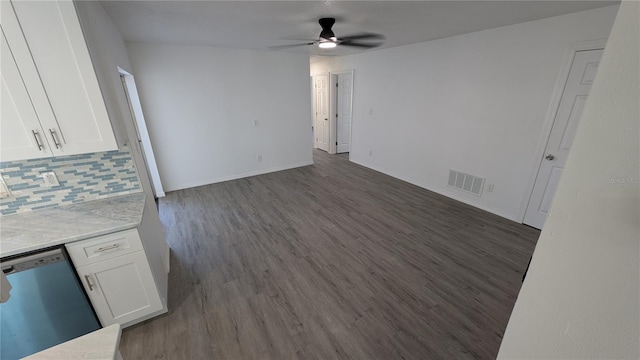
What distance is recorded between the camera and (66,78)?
1.47 metres

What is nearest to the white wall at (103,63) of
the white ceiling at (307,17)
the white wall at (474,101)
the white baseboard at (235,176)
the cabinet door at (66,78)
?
the cabinet door at (66,78)

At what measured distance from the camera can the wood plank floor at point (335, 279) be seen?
67.4 inches

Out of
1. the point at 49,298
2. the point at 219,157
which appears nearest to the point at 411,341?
the point at 49,298

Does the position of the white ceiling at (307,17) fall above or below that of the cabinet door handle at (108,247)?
above

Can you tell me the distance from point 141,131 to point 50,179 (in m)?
2.31

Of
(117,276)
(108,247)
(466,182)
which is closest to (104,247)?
(108,247)

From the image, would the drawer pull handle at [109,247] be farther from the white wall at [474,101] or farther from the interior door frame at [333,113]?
the interior door frame at [333,113]

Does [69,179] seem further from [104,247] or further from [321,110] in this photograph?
[321,110]

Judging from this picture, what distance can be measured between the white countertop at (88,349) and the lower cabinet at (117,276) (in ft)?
3.30

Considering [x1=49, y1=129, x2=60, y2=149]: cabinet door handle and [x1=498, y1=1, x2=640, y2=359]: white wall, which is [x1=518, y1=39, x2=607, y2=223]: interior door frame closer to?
[x1=498, y1=1, x2=640, y2=359]: white wall

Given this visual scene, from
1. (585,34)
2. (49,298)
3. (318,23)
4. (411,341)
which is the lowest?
(411,341)

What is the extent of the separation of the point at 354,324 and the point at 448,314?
760 mm

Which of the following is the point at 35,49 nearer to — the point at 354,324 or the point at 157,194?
the point at 354,324

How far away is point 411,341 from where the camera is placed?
1711mm
